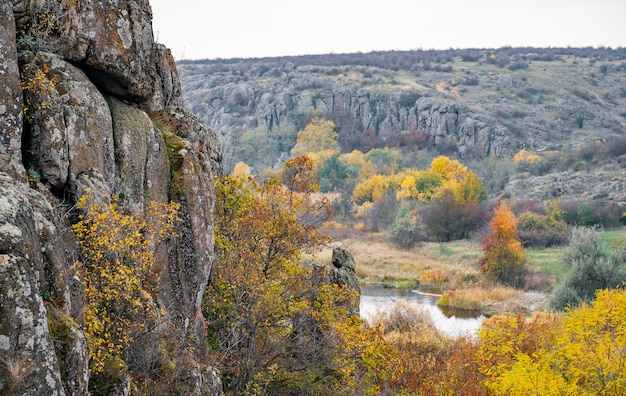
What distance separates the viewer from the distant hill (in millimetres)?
125125

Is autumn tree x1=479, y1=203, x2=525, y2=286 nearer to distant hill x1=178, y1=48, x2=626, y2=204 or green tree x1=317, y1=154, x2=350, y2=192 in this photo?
green tree x1=317, y1=154, x2=350, y2=192

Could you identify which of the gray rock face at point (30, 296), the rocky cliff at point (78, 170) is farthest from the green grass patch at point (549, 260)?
the gray rock face at point (30, 296)

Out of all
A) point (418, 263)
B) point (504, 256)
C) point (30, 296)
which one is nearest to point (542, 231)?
point (504, 256)

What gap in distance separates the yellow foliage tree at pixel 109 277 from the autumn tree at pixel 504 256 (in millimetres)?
44079

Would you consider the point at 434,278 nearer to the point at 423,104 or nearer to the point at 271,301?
the point at 271,301

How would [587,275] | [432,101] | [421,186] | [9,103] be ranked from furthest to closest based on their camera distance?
[432,101] < [421,186] < [587,275] < [9,103]

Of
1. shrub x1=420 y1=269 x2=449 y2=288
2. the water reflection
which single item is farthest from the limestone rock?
the water reflection

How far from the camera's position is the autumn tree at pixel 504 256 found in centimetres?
5006

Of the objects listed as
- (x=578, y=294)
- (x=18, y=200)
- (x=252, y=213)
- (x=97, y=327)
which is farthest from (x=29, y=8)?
(x=578, y=294)

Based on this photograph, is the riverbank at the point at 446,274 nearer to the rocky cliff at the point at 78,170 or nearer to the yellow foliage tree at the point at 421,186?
the yellow foliage tree at the point at 421,186

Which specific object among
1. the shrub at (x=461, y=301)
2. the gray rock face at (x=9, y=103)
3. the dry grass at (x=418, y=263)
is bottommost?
the dry grass at (x=418, y=263)

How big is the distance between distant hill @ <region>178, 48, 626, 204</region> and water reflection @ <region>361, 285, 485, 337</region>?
70.8m

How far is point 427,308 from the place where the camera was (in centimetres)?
3909

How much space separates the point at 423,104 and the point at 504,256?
88.9 metres
